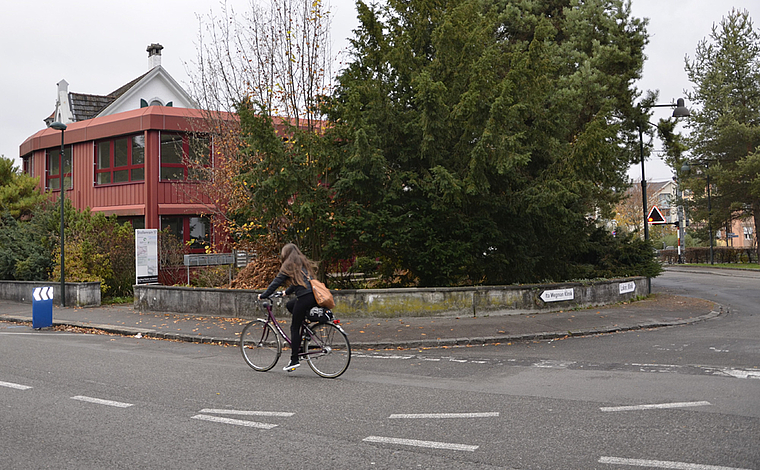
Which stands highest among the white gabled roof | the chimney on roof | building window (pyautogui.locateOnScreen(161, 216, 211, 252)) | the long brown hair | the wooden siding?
the chimney on roof

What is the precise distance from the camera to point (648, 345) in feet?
35.3

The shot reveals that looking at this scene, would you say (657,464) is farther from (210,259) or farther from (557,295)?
(210,259)

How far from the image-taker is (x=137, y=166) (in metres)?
24.9

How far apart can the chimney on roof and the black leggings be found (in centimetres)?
3505

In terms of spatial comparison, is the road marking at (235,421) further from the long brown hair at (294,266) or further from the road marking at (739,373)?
the road marking at (739,373)

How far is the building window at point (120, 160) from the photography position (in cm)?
2489

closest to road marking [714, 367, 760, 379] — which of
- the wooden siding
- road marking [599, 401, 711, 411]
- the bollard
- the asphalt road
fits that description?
the asphalt road

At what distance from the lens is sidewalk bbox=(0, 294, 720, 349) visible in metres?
11.7

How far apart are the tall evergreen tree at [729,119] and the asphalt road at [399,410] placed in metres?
35.8

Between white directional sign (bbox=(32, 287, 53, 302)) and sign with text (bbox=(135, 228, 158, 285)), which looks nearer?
white directional sign (bbox=(32, 287, 53, 302))

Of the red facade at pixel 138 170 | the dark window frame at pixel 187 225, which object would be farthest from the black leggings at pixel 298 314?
the dark window frame at pixel 187 225

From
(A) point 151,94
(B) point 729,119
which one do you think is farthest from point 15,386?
(B) point 729,119

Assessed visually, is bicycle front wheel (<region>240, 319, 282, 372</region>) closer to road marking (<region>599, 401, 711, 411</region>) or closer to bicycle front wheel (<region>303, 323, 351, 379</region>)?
bicycle front wheel (<region>303, 323, 351, 379</region>)

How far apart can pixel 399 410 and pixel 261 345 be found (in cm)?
318
